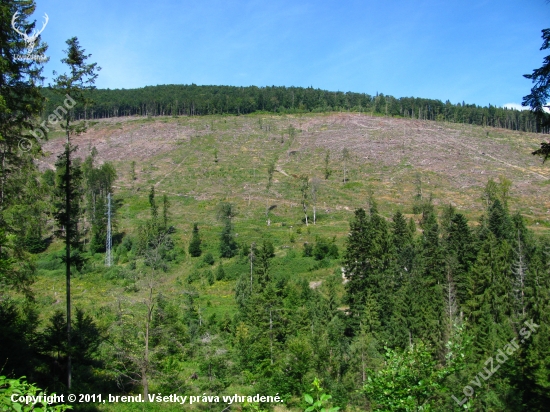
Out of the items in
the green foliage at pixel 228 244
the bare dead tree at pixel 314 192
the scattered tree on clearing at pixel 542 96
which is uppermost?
the scattered tree on clearing at pixel 542 96

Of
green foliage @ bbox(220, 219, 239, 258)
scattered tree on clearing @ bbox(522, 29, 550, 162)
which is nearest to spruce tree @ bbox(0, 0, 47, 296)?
scattered tree on clearing @ bbox(522, 29, 550, 162)

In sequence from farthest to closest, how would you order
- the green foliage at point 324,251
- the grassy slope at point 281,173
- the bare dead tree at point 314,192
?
1. the bare dead tree at point 314,192
2. the green foliage at point 324,251
3. the grassy slope at point 281,173

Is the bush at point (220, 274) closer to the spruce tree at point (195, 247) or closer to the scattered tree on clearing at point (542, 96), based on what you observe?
the spruce tree at point (195, 247)

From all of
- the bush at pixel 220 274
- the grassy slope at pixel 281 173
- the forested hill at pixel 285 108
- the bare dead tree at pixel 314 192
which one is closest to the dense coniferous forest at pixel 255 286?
the bush at pixel 220 274

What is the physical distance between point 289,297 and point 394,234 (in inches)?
847

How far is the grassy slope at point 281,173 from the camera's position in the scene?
61.1m

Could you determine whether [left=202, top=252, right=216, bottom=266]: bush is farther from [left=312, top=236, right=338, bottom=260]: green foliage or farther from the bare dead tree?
the bare dead tree

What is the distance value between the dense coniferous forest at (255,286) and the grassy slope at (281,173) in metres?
0.72

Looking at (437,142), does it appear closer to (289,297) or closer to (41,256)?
(289,297)

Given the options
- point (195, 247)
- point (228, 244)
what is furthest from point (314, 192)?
point (195, 247)

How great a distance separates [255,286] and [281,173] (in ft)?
224

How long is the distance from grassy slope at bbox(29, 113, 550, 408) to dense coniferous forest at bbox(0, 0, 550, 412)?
0.72 m

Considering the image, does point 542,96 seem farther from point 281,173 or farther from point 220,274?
point 281,173

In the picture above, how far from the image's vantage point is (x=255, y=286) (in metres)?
39.7
